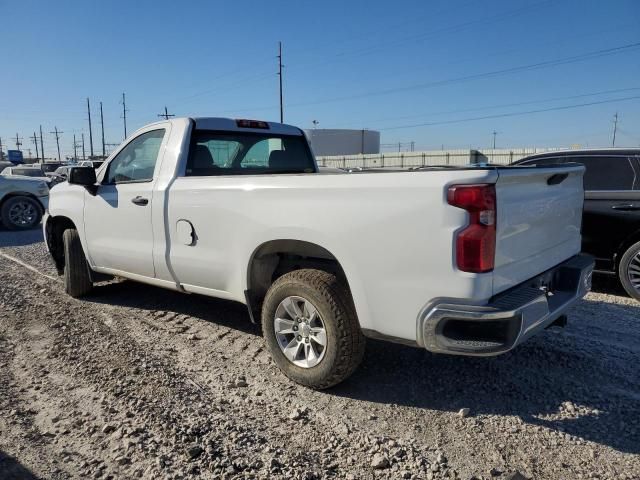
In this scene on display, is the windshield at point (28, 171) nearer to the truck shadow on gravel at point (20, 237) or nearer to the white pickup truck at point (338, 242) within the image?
the truck shadow on gravel at point (20, 237)

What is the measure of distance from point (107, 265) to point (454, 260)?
12.3 ft

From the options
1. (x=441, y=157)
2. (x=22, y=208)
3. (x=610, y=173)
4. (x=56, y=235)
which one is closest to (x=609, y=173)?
(x=610, y=173)

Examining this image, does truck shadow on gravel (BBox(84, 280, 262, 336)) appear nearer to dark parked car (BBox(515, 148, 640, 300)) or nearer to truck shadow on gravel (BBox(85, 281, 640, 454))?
truck shadow on gravel (BBox(85, 281, 640, 454))

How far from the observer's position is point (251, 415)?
10.3 ft

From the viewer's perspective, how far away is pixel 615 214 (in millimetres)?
5598

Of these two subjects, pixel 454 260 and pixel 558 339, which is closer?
pixel 454 260

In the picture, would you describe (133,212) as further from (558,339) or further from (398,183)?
(558,339)

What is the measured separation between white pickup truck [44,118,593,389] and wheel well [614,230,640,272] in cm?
213

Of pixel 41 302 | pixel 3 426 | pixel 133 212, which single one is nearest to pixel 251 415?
pixel 3 426

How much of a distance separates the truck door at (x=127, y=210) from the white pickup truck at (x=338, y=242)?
18 mm

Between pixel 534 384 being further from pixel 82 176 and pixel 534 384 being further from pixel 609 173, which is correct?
pixel 82 176

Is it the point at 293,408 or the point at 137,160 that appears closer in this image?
the point at 293,408

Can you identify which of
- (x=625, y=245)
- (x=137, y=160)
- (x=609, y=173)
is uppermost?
(x=137, y=160)

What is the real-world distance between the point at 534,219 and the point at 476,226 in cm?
69
